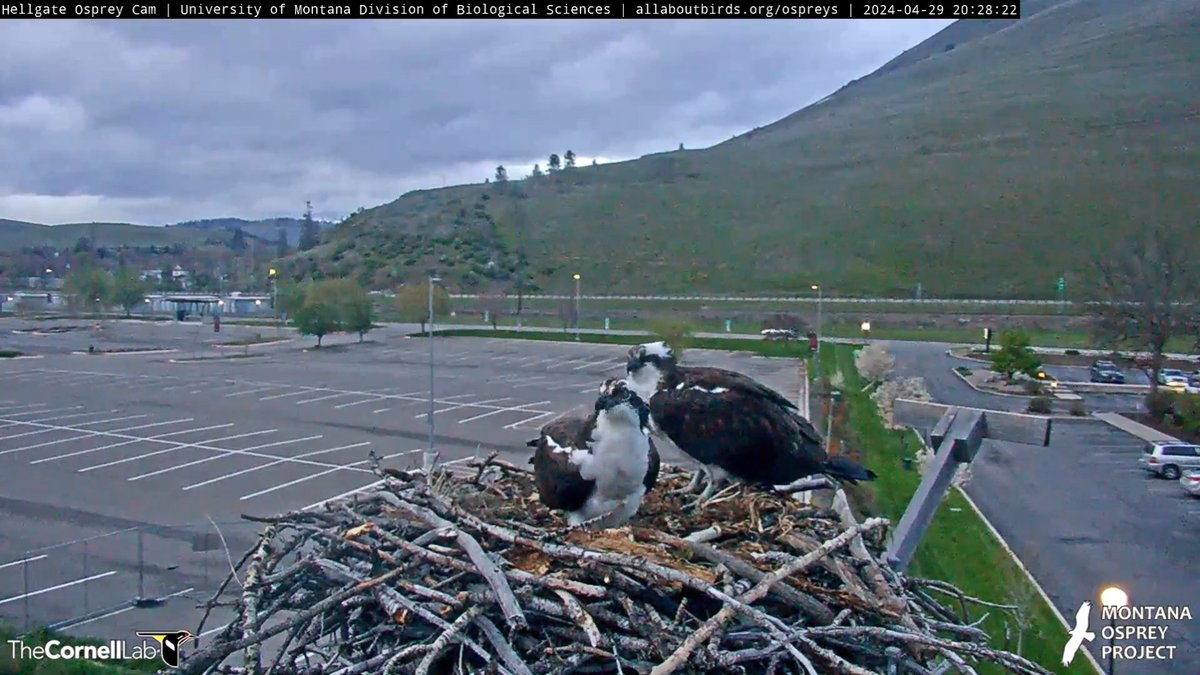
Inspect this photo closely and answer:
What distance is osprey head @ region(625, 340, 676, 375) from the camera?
19.6 ft

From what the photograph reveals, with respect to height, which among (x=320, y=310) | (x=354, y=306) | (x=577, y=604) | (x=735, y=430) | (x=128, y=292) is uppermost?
(x=128, y=292)

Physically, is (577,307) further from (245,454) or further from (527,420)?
(245,454)

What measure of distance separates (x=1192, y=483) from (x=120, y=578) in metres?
18.4

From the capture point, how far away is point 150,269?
7556 cm

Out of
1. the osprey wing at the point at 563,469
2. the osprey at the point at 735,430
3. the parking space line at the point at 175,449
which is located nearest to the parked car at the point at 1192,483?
the osprey at the point at 735,430

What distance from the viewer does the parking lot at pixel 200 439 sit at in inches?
485

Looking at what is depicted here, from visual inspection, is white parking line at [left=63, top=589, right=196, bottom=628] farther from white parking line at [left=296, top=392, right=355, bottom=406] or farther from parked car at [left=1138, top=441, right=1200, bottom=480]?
parked car at [left=1138, top=441, right=1200, bottom=480]

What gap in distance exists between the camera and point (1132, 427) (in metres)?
21.9

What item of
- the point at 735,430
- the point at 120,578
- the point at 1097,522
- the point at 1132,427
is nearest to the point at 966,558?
the point at 1097,522

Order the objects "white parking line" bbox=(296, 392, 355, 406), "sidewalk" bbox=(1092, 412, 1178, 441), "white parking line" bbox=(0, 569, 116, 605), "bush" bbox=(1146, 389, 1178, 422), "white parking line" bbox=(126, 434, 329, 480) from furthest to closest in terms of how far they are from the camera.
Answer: "white parking line" bbox=(296, 392, 355, 406) < "bush" bbox=(1146, 389, 1178, 422) < "sidewalk" bbox=(1092, 412, 1178, 441) < "white parking line" bbox=(126, 434, 329, 480) < "white parking line" bbox=(0, 569, 116, 605)

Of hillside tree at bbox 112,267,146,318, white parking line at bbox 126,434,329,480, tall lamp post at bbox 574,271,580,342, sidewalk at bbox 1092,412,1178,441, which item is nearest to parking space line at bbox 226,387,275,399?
white parking line at bbox 126,434,329,480

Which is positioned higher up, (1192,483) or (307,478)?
(1192,483)

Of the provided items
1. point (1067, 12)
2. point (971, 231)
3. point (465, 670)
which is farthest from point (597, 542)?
point (1067, 12)

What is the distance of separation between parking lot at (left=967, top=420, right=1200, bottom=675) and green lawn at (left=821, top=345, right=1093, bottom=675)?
485 millimetres
